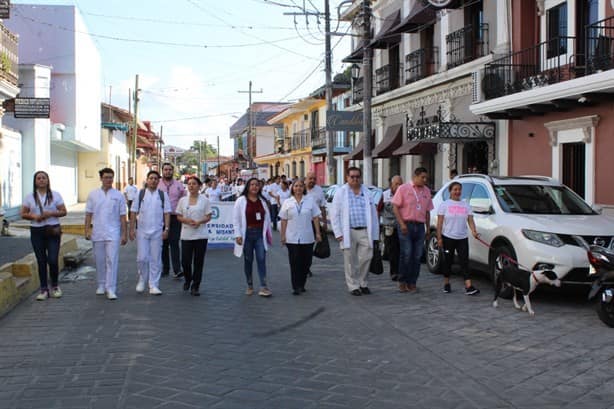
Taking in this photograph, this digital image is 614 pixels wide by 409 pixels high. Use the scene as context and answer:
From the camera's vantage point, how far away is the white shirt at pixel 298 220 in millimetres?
9578

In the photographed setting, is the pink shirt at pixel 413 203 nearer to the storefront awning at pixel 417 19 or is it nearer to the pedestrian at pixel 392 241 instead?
the pedestrian at pixel 392 241

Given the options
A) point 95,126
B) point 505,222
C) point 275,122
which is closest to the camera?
point 505,222

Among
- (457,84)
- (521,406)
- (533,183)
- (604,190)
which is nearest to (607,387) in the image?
(521,406)

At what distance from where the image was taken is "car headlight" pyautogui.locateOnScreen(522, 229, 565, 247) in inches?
344

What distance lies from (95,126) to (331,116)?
18594 mm

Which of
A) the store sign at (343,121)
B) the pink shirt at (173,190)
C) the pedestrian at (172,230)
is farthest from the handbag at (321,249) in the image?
the store sign at (343,121)

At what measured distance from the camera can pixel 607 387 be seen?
5406 mm

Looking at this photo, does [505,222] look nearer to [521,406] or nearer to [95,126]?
[521,406]

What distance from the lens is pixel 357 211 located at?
952 centimetres

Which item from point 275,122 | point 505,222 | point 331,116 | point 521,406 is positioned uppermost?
point 275,122

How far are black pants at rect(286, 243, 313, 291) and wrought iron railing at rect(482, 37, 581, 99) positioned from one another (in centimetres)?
862

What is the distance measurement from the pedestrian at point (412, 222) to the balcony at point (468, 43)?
12.1 m

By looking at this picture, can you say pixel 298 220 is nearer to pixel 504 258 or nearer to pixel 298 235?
pixel 298 235

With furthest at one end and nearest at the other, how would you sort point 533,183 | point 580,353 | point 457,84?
point 457,84 < point 533,183 < point 580,353
